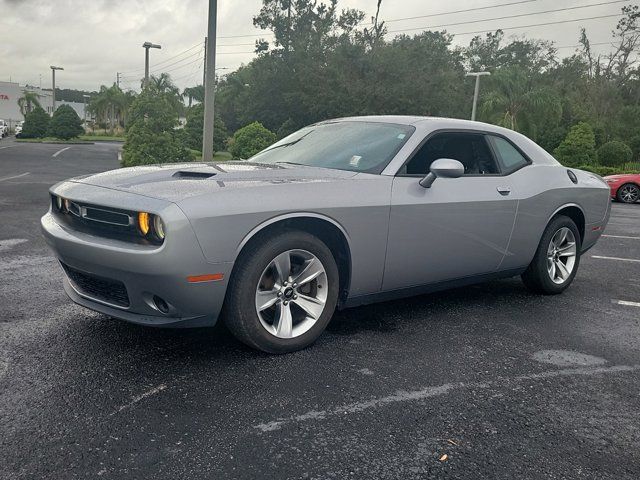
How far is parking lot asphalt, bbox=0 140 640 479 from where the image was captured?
2441mm

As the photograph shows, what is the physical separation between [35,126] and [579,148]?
Result: 148 feet

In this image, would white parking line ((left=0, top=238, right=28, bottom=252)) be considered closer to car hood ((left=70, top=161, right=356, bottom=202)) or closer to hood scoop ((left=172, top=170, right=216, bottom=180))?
car hood ((left=70, top=161, right=356, bottom=202))

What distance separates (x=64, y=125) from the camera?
50906mm

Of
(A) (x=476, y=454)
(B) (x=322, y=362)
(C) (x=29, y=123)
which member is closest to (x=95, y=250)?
(B) (x=322, y=362)

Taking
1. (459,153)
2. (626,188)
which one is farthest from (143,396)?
(626,188)

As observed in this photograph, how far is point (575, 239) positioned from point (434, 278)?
1.99m

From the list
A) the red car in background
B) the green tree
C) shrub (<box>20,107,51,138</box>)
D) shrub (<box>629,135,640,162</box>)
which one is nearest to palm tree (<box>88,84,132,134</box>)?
shrub (<box>20,107,51,138</box>)

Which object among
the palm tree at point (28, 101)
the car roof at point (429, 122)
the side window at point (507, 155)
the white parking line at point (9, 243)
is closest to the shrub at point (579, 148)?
the side window at point (507, 155)

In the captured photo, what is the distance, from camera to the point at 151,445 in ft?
8.23

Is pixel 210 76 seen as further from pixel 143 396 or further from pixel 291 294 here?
pixel 143 396

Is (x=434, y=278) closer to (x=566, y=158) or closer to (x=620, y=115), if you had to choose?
(x=566, y=158)

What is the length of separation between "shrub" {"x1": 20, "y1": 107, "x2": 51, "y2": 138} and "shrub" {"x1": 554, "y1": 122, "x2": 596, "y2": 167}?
144 ft

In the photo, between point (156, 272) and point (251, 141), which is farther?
point (251, 141)

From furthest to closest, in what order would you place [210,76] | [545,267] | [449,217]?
[210,76] < [545,267] < [449,217]
